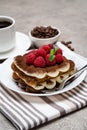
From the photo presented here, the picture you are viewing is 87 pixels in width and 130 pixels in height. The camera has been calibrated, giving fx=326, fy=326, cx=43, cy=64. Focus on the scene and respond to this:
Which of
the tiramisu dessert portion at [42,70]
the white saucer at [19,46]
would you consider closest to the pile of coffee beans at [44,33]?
the white saucer at [19,46]

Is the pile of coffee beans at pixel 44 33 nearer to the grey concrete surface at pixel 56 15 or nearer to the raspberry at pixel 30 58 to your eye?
the grey concrete surface at pixel 56 15

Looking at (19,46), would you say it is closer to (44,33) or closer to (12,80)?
(44,33)

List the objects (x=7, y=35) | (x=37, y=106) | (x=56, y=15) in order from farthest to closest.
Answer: (x=56, y=15) < (x=7, y=35) < (x=37, y=106)

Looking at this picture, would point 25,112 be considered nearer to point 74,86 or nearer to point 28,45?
point 74,86

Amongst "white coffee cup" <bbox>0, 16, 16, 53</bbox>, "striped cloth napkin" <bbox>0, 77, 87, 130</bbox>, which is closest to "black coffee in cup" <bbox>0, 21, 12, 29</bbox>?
"white coffee cup" <bbox>0, 16, 16, 53</bbox>

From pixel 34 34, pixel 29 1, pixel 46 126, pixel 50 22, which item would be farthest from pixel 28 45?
pixel 29 1

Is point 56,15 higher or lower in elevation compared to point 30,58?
lower

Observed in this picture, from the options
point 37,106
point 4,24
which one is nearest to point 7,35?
point 4,24
